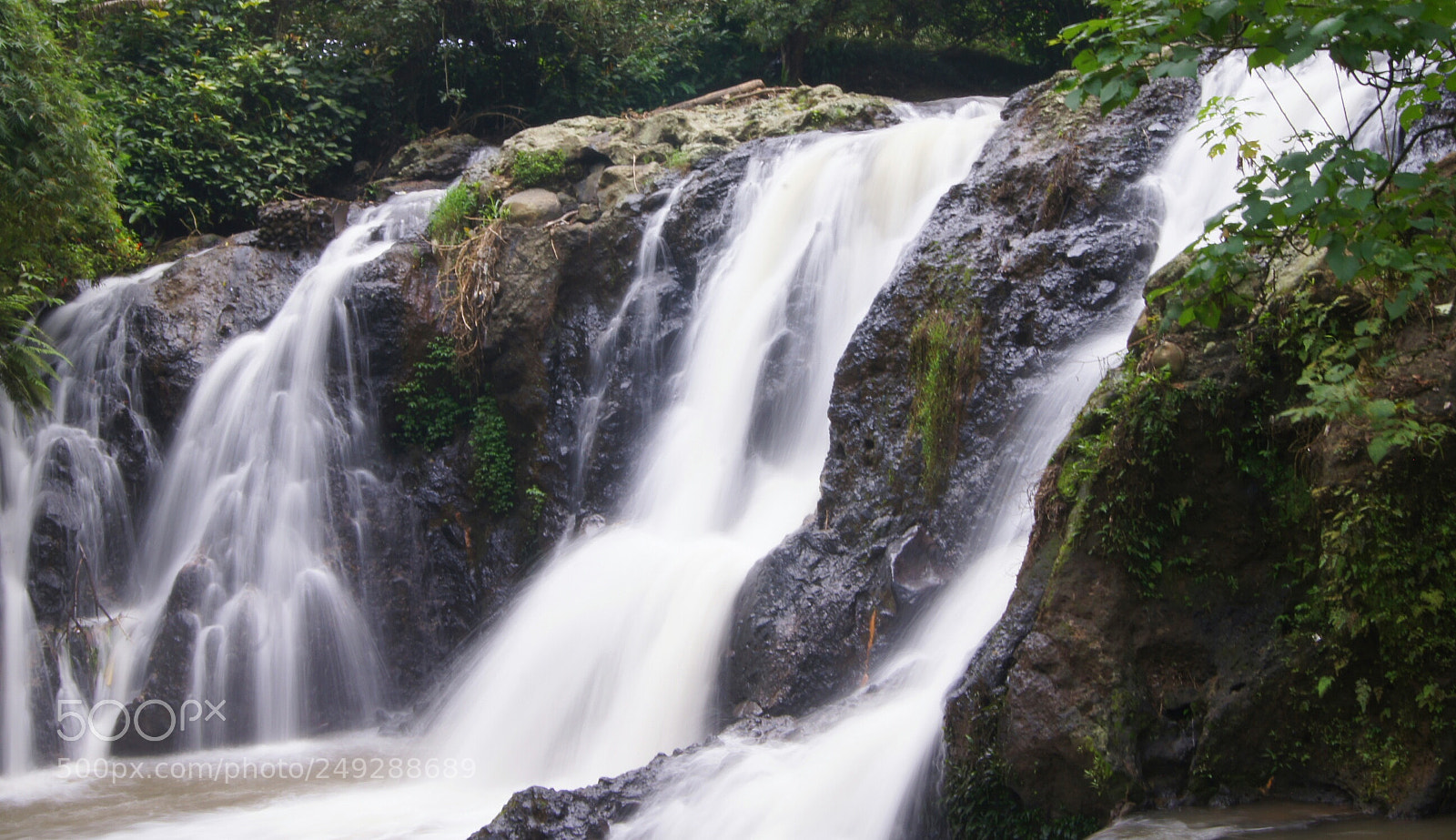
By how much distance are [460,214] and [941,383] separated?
5768mm

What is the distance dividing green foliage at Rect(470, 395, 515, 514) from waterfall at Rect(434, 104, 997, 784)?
0.89 meters

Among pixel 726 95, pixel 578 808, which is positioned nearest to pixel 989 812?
pixel 578 808

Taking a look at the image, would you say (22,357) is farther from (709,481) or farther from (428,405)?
(709,481)

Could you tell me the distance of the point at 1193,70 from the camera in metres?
2.63

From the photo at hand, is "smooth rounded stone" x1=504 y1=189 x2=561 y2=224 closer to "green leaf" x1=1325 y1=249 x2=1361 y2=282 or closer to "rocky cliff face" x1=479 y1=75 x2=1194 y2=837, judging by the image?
"rocky cliff face" x1=479 y1=75 x2=1194 y2=837

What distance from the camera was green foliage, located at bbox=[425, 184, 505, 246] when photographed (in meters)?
9.97

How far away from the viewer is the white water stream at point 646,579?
5242 millimetres

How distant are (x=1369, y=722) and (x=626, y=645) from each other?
443 cm

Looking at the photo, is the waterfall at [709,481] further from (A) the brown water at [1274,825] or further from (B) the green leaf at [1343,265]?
(B) the green leaf at [1343,265]

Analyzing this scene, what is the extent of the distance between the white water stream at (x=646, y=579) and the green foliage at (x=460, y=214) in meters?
0.82

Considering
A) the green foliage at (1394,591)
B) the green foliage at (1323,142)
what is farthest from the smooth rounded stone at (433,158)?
the green foliage at (1394,591)

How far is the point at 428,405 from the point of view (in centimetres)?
948

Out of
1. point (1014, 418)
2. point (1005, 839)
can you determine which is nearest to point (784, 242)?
point (1014, 418)

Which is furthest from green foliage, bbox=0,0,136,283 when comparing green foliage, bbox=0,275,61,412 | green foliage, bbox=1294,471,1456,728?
green foliage, bbox=1294,471,1456,728
